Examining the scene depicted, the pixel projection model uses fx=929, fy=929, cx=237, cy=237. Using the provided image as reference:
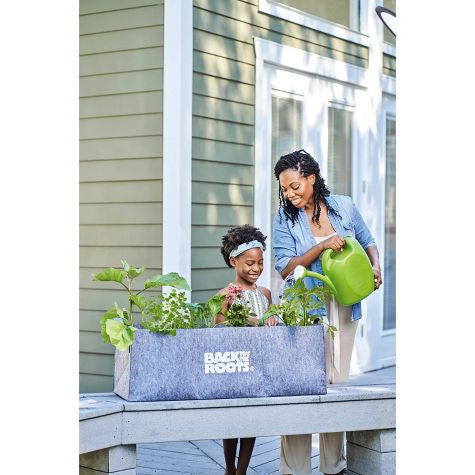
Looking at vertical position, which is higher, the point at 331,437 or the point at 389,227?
the point at 389,227

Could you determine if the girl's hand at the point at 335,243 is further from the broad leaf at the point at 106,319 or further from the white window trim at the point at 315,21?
the white window trim at the point at 315,21

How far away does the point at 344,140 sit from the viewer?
644cm

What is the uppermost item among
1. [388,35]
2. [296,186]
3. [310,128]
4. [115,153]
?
[388,35]

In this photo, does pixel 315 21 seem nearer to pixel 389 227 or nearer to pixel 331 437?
pixel 389 227

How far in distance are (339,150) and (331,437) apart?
3.16 metres

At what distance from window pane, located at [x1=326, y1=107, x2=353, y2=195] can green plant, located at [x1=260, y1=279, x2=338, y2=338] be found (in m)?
3.28

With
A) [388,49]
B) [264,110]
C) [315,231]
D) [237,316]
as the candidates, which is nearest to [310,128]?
[264,110]

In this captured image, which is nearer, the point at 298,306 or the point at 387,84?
the point at 298,306

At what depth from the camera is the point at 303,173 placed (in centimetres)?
320

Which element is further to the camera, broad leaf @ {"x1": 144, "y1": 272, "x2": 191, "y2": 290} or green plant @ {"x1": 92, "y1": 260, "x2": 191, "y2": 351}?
broad leaf @ {"x1": 144, "y1": 272, "x2": 191, "y2": 290}

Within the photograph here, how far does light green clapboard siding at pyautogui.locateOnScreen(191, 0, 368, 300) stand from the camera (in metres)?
4.92

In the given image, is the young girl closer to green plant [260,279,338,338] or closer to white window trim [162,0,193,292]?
green plant [260,279,338,338]

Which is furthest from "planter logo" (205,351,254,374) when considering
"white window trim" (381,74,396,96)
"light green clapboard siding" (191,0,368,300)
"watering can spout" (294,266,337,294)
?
"white window trim" (381,74,396,96)

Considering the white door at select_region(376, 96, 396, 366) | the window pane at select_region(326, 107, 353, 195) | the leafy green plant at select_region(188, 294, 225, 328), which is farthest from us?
the white door at select_region(376, 96, 396, 366)
